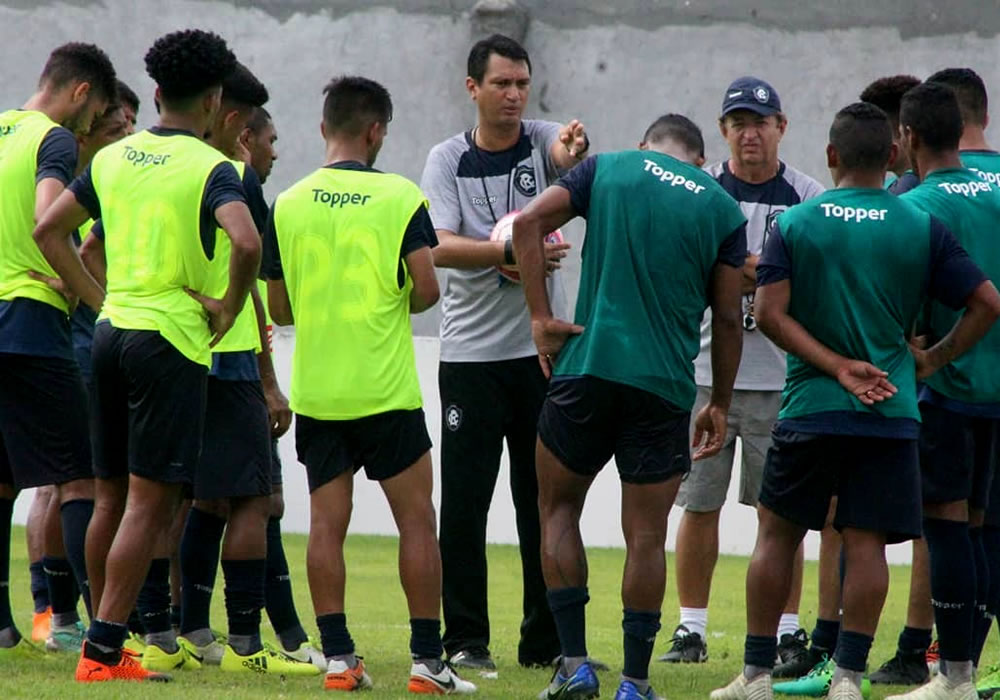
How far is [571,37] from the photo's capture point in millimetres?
13727

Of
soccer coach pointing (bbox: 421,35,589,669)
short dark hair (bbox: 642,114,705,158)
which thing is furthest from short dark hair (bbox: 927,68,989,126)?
soccer coach pointing (bbox: 421,35,589,669)

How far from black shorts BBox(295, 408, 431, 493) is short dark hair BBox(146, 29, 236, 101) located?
4.40 ft

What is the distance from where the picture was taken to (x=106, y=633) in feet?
19.4

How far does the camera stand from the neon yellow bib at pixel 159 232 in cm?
609

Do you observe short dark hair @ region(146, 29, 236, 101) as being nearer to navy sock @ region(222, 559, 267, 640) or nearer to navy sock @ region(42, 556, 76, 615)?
navy sock @ region(222, 559, 267, 640)

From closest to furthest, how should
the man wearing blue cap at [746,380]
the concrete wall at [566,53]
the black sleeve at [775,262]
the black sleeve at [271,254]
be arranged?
the black sleeve at [775,262], the black sleeve at [271,254], the man wearing blue cap at [746,380], the concrete wall at [566,53]

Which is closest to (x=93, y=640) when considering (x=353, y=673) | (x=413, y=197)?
(x=353, y=673)

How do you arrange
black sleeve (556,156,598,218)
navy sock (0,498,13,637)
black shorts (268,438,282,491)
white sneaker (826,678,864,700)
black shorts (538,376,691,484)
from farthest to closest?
black shorts (268,438,282,491), navy sock (0,498,13,637), black sleeve (556,156,598,218), black shorts (538,376,691,484), white sneaker (826,678,864,700)

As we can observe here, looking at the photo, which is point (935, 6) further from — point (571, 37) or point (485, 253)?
point (485, 253)

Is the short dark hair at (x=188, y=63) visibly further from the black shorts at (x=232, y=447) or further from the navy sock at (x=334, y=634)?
the navy sock at (x=334, y=634)

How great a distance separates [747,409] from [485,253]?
66.7 inches

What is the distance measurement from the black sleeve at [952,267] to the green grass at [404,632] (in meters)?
1.79

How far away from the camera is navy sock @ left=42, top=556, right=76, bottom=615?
721cm

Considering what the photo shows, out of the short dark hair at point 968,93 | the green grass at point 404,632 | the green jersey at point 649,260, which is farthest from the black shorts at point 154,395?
the short dark hair at point 968,93
